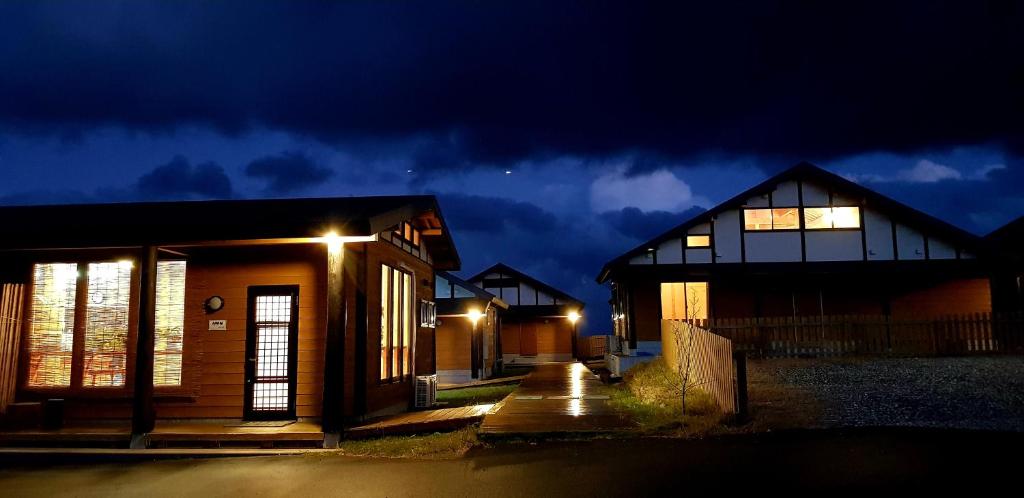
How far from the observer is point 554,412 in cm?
1202

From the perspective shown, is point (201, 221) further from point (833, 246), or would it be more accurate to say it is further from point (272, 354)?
point (833, 246)

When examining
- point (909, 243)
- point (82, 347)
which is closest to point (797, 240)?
point (909, 243)

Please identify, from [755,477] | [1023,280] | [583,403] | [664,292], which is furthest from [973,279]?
[755,477]

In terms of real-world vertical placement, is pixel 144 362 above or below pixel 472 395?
above

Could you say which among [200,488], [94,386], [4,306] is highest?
[4,306]

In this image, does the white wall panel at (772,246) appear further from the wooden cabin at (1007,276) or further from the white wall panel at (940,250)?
the wooden cabin at (1007,276)

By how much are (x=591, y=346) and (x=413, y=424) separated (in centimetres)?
3332

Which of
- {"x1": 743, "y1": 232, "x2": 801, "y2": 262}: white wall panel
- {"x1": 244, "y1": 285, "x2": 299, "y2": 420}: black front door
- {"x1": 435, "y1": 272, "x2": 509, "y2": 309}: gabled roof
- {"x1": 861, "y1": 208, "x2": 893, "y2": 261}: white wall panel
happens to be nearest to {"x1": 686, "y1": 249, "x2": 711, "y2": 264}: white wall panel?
{"x1": 743, "y1": 232, "x2": 801, "y2": 262}: white wall panel

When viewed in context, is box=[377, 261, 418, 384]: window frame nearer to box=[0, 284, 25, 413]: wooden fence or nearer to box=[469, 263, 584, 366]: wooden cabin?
box=[0, 284, 25, 413]: wooden fence

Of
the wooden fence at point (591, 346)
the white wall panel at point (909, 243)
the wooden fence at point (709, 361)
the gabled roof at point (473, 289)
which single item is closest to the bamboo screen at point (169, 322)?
the wooden fence at point (709, 361)

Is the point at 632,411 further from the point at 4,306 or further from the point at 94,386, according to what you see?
the point at 4,306

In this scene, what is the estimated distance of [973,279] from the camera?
2509 cm

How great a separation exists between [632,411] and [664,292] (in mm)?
15967

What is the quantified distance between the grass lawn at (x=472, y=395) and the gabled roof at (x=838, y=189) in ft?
20.9
